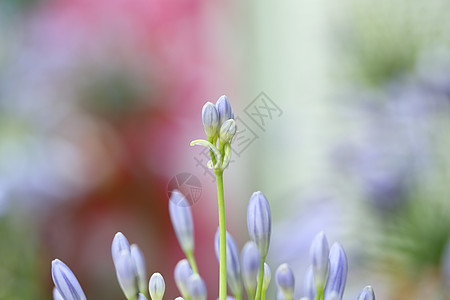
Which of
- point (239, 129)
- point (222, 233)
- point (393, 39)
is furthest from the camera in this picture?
point (393, 39)

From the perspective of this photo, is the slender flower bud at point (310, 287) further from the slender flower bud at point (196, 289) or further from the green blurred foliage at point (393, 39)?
the green blurred foliage at point (393, 39)

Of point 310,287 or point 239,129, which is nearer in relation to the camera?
point 310,287

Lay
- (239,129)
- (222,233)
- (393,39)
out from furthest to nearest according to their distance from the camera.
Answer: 1. (393,39)
2. (239,129)
3. (222,233)

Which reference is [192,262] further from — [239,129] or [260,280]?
[239,129]

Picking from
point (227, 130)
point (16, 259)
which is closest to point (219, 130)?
point (227, 130)

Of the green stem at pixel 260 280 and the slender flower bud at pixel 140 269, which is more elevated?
the slender flower bud at pixel 140 269

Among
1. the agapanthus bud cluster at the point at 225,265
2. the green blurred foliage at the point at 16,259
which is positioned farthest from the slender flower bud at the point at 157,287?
the green blurred foliage at the point at 16,259

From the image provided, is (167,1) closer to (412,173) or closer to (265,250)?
(412,173)
